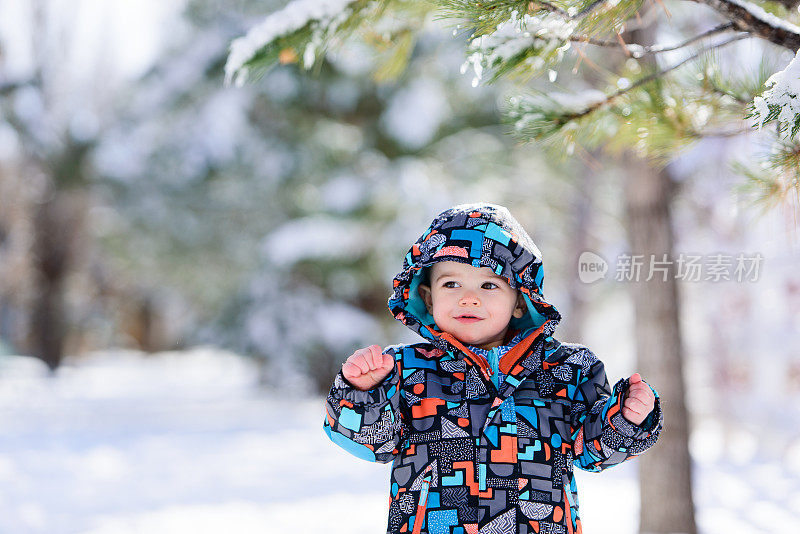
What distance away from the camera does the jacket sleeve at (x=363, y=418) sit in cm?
164

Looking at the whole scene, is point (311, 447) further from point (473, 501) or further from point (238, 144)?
point (473, 501)

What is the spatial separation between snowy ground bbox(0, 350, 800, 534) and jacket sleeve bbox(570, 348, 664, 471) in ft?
8.87

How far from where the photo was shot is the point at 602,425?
1.67 metres

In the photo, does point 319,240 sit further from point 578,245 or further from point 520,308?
point 520,308

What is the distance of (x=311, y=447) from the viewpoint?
7.27 metres

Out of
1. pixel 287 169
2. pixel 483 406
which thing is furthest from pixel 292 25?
pixel 287 169

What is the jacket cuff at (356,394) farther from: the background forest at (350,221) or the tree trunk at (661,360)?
the tree trunk at (661,360)

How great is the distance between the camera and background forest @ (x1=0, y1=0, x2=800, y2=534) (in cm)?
238

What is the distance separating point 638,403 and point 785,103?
69 cm

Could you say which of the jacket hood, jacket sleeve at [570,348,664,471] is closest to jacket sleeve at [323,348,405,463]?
the jacket hood

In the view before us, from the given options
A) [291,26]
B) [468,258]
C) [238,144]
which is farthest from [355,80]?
[468,258]

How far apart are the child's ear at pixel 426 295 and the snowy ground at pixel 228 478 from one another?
8.57 feet

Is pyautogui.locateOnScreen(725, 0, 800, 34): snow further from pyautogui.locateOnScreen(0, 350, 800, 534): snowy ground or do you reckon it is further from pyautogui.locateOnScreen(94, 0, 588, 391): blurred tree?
pyautogui.locateOnScreen(94, 0, 588, 391): blurred tree

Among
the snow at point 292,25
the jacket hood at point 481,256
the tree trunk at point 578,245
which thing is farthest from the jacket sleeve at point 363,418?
the tree trunk at point 578,245
